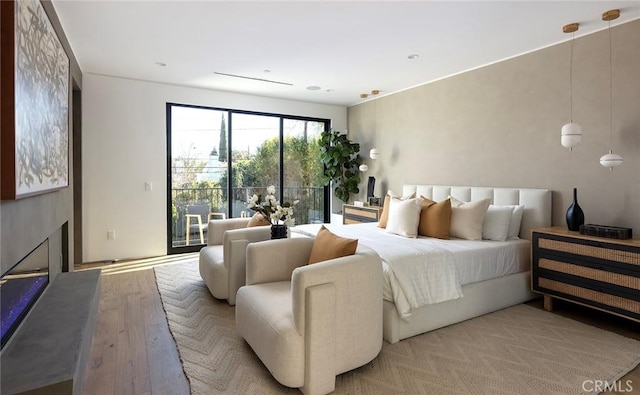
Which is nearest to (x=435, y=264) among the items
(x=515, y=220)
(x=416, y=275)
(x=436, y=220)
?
(x=416, y=275)

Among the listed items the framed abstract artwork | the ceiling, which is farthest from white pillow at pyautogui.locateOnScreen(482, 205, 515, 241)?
the framed abstract artwork

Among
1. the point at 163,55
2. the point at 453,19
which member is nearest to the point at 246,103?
the point at 163,55

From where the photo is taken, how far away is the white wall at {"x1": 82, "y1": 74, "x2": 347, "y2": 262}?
176 inches

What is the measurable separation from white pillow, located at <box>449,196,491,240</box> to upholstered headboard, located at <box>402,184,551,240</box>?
44cm

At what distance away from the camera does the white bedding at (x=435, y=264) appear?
241 centimetres

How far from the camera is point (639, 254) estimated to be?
7.94ft

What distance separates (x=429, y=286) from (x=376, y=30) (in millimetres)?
2350

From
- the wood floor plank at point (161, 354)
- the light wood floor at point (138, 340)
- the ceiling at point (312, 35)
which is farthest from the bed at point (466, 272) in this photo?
the ceiling at point (312, 35)

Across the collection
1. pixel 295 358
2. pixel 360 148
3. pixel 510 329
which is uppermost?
pixel 360 148

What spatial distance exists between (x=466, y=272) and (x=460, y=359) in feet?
2.69

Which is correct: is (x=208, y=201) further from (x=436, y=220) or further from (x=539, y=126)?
(x=539, y=126)

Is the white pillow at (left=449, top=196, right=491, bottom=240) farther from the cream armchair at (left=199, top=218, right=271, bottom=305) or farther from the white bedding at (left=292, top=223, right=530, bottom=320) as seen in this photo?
the cream armchair at (left=199, top=218, right=271, bottom=305)

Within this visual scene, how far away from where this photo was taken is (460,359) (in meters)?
2.20

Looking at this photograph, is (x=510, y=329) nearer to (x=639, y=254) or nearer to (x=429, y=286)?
(x=429, y=286)
